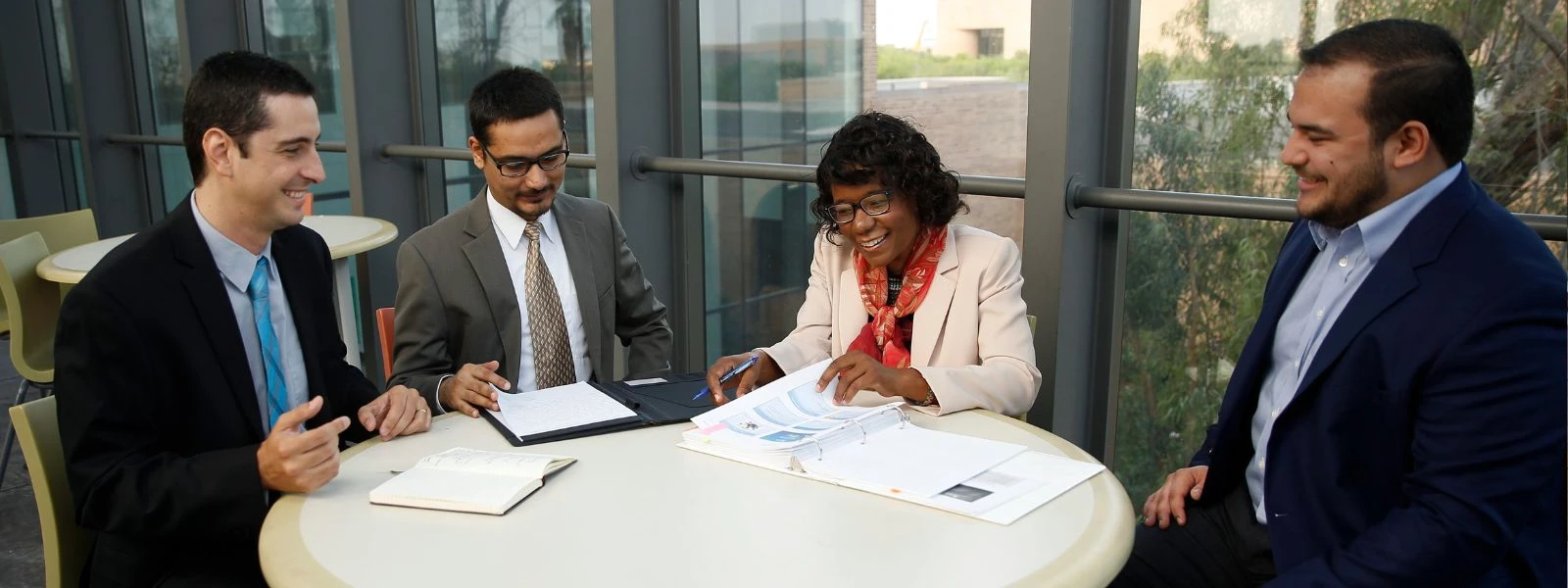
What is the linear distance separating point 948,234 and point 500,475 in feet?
3.99

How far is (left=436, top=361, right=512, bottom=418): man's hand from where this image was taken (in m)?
2.22

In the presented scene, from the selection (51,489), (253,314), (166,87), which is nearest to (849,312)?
(253,314)

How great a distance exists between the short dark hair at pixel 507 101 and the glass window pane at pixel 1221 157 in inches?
65.4

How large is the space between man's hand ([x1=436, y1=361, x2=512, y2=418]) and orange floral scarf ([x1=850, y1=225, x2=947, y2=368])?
0.81 m

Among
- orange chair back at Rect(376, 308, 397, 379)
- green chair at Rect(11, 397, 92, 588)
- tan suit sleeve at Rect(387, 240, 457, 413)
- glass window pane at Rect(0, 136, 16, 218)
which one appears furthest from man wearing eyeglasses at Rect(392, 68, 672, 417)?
glass window pane at Rect(0, 136, 16, 218)

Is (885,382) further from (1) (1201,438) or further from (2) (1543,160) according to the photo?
(2) (1543,160)

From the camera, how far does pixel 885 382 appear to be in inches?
84.3

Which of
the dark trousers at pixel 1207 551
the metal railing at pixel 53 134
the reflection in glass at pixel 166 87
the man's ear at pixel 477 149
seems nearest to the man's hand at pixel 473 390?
the man's ear at pixel 477 149

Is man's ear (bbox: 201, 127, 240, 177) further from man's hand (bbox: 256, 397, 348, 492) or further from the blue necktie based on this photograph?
man's hand (bbox: 256, 397, 348, 492)

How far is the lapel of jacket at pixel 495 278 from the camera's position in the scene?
268 cm

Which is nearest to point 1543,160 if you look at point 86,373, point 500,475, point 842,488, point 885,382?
point 885,382

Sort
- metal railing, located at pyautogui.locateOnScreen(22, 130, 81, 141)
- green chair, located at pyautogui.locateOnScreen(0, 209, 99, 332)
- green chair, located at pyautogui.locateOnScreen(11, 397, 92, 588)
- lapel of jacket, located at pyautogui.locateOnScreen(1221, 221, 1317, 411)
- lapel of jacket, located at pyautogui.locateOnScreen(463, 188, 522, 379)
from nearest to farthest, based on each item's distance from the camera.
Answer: green chair, located at pyautogui.locateOnScreen(11, 397, 92, 588) → lapel of jacket, located at pyautogui.locateOnScreen(1221, 221, 1317, 411) → lapel of jacket, located at pyautogui.locateOnScreen(463, 188, 522, 379) → green chair, located at pyautogui.locateOnScreen(0, 209, 99, 332) → metal railing, located at pyautogui.locateOnScreen(22, 130, 81, 141)

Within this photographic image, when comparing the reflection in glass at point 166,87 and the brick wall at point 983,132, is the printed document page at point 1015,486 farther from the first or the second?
the reflection in glass at point 166,87

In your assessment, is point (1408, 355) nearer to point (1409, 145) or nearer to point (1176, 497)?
point (1409, 145)
